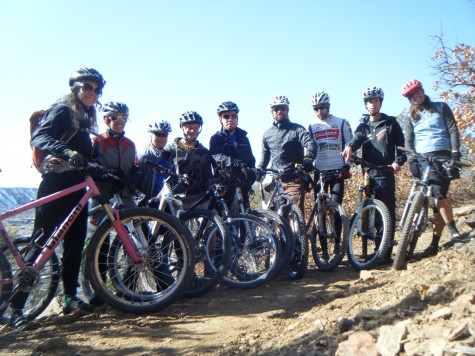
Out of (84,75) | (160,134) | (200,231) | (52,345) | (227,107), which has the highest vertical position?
(84,75)

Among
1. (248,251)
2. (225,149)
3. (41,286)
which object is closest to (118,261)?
(41,286)

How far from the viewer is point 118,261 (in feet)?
13.3

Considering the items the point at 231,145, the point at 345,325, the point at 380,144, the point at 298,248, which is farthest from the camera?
the point at 231,145

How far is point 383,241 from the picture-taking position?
483 centimetres

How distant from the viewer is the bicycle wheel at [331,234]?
5.20m

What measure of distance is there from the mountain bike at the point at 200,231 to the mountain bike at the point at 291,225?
2.98 feet

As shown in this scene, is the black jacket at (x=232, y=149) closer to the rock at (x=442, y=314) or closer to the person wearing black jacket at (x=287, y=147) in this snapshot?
the person wearing black jacket at (x=287, y=147)

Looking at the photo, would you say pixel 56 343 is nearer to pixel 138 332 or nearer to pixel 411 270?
pixel 138 332

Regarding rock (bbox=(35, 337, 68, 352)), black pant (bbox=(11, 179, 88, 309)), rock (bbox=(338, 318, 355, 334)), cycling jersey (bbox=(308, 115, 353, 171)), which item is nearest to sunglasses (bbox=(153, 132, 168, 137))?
black pant (bbox=(11, 179, 88, 309))

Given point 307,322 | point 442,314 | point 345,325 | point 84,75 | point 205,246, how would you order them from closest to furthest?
point 442,314, point 345,325, point 307,322, point 84,75, point 205,246

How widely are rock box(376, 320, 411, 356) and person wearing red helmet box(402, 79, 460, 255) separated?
294 centimetres

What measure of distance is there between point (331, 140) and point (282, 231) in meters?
1.96

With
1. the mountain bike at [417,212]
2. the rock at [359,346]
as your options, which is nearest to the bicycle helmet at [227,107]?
the mountain bike at [417,212]

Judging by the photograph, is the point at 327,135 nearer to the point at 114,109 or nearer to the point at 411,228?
the point at 411,228
